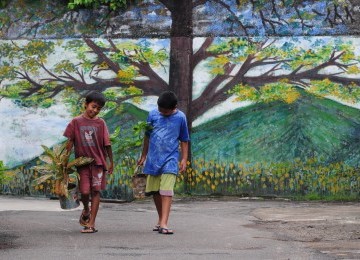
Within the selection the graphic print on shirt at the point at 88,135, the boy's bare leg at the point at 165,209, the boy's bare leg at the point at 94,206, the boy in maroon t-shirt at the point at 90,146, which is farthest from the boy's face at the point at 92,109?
the boy's bare leg at the point at 165,209

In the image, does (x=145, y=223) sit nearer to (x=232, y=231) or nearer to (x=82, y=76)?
(x=232, y=231)

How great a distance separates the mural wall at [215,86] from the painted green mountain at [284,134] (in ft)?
0.05

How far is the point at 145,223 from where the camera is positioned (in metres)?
10.9

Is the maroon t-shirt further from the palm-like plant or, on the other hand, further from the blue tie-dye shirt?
the blue tie-dye shirt

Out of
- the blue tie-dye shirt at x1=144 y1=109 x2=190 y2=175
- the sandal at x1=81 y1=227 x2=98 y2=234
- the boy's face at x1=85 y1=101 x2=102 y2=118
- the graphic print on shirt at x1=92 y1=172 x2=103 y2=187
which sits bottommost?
the sandal at x1=81 y1=227 x2=98 y2=234

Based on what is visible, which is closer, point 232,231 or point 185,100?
point 232,231

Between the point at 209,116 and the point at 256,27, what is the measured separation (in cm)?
160

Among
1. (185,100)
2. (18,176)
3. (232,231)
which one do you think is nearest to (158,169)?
(232,231)

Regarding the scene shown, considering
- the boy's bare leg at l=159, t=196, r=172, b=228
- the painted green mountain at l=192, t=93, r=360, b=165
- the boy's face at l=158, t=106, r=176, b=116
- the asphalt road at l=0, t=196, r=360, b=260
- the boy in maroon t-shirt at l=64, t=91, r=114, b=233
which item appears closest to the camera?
the asphalt road at l=0, t=196, r=360, b=260

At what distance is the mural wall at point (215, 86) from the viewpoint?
578 inches

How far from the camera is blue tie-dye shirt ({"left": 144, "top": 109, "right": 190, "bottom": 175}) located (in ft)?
32.1

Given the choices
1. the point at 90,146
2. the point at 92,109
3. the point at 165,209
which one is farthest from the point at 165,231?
the point at 92,109

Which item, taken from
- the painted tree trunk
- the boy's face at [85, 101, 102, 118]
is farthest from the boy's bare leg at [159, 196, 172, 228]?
the painted tree trunk

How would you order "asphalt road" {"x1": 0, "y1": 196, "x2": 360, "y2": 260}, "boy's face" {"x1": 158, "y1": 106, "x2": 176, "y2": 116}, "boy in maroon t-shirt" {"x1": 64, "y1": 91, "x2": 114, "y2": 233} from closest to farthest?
"asphalt road" {"x1": 0, "y1": 196, "x2": 360, "y2": 260} → "boy in maroon t-shirt" {"x1": 64, "y1": 91, "x2": 114, "y2": 233} → "boy's face" {"x1": 158, "y1": 106, "x2": 176, "y2": 116}
